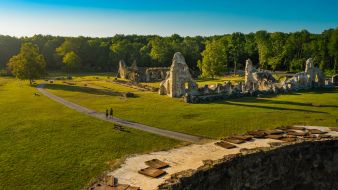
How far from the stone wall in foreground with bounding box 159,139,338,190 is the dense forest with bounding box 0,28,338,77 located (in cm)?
6538

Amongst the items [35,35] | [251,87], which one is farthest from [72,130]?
[35,35]

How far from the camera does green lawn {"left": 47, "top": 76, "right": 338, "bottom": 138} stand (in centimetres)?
3456

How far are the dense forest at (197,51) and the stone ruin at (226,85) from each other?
102 ft

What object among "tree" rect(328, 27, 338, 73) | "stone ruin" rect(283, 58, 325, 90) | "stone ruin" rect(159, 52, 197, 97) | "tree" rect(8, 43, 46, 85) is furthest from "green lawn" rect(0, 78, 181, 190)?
"tree" rect(328, 27, 338, 73)

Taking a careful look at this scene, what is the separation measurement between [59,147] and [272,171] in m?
17.4

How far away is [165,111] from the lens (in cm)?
4212

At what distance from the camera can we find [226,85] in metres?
57.3

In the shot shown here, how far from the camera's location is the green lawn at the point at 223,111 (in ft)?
113

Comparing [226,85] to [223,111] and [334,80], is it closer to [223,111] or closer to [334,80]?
[223,111]

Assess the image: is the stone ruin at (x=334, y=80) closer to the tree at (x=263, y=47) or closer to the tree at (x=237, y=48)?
the tree at (x=263, y=47)

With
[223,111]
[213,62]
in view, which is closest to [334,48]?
[213,62]

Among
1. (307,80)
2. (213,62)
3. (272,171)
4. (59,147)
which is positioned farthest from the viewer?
(213,62)

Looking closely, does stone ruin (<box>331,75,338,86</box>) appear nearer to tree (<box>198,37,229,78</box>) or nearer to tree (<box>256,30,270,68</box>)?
tree (<box>198,37,229,78</box>)

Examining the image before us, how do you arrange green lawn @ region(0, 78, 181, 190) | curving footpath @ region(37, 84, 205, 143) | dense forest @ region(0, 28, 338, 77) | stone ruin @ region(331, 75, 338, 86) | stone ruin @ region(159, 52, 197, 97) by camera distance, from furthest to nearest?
1. dense forest @ region(0, 28, 338, 77)
2. stone ruin @ region(331, 75, 338, 86)
3. stone ruin @ region(159, 52, 197, 97)
4. curving footpath @ region(37, 84, 205, 143)
5. green lawn @ region(0, 78, 181, 190)
